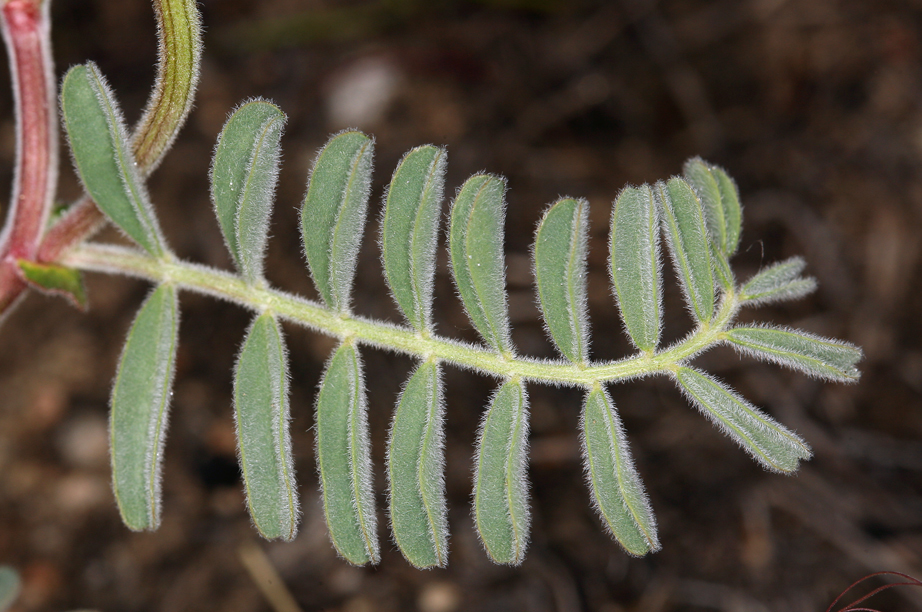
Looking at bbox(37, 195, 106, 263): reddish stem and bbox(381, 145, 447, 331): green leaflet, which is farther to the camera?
bbox(37, 195, 106, 263): reddish stem

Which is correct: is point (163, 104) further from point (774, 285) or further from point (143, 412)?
point (774, 285)

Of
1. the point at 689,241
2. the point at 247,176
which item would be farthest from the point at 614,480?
the point at 247,176

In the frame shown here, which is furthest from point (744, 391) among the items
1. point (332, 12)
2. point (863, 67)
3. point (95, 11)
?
point (95, 11)

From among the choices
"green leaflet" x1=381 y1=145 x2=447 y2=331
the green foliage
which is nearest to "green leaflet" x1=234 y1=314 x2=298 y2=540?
the green foliage

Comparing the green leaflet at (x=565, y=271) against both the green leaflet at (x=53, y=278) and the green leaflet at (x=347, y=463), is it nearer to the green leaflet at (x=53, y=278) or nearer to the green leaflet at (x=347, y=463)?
the green leaflet at (x=347, y=463)

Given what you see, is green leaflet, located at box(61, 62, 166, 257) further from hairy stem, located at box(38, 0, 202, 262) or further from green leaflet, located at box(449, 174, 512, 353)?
green leaflet, located at box(449, 174, 512, 353)
